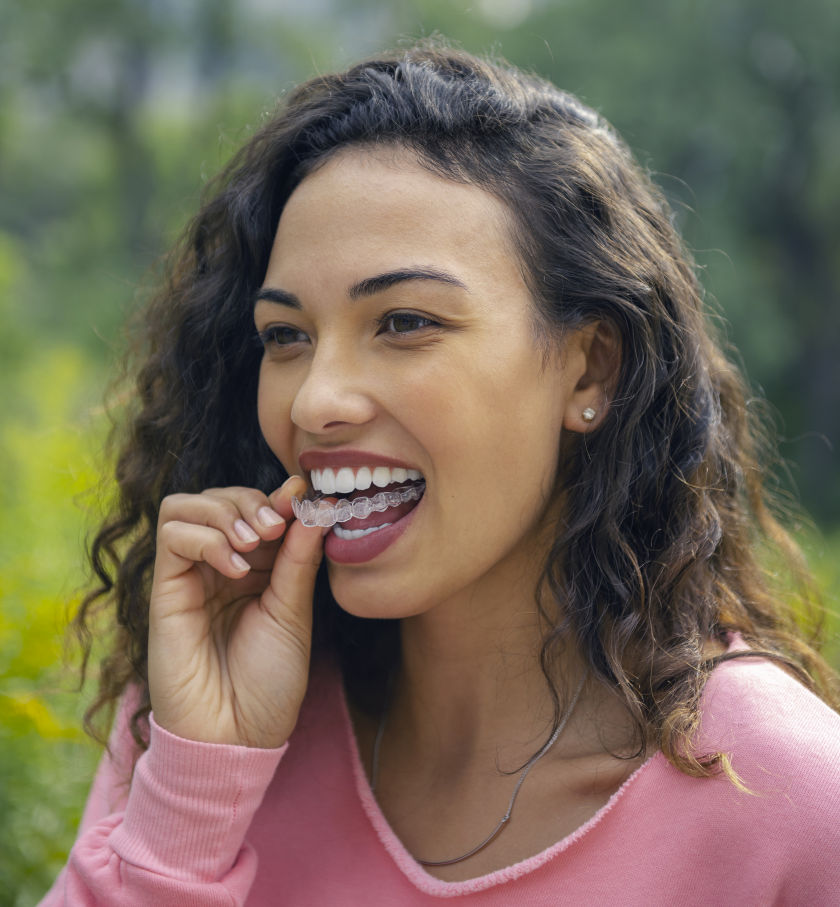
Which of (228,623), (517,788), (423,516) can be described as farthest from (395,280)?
(517,788)

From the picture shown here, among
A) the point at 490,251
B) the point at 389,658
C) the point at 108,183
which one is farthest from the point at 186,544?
the point at 108,183

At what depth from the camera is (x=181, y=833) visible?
1.88 m

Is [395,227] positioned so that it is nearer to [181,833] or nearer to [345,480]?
[345,480]

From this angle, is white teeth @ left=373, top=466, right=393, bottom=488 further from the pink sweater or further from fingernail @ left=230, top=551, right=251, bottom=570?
the pink sweater

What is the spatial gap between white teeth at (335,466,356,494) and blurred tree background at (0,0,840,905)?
0.80 metres

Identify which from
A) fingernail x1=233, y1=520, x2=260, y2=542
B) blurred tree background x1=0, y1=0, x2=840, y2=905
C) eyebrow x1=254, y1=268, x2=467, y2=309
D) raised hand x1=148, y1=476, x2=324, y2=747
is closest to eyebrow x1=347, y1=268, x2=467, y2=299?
eyebrow x1=254, y1=268, x2=467, y2=309

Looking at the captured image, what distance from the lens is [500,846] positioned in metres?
1.90

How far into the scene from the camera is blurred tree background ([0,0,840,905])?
119 inches

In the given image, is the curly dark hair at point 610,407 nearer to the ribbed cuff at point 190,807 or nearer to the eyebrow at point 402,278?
the eyebrow at point 402,278

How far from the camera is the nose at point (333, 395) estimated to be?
182cm

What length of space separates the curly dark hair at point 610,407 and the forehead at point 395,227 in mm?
41

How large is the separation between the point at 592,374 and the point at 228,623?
86 cm

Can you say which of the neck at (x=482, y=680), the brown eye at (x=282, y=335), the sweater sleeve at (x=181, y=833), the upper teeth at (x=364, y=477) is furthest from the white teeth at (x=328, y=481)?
the sweater sleeve at (x=181, y=833)

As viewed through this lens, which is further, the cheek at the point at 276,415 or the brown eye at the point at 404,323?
the cheek at the point at 276,415
